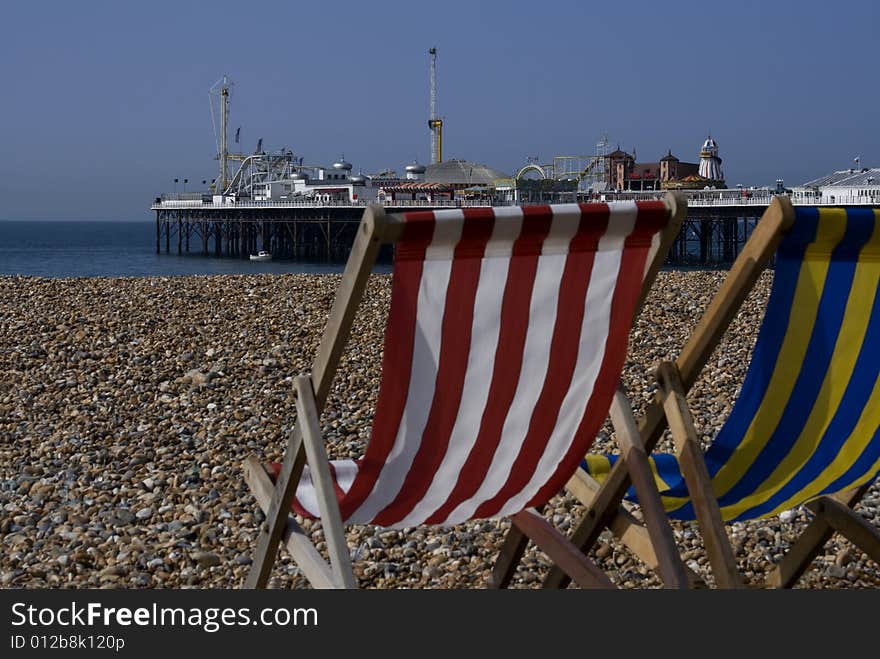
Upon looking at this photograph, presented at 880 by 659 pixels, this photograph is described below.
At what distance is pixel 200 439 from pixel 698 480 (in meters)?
2.47

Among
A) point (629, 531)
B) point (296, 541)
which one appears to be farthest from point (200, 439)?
point (629, 531)

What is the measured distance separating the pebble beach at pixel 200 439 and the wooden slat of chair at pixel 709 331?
68 cm

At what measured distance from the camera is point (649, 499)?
66.7 inches

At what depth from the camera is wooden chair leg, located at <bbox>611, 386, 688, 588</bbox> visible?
166cm

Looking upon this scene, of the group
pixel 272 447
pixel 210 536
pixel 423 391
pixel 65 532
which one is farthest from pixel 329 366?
pixel 272 447

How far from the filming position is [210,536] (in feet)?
9.12

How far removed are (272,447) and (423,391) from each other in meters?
2.26

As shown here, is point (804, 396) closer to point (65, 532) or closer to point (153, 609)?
point (153, 609)

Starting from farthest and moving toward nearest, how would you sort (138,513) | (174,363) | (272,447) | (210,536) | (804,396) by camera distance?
(174,363) → (272,447) → (138,513) → (210,536) → (804,396)

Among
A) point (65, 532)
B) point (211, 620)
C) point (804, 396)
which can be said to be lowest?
point (65, 532)

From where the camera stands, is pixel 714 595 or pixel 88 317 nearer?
pixel 714 595

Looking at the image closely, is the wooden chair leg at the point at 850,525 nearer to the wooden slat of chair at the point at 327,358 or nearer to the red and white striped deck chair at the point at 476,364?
the red and white striped deck chair at the point at 476,364

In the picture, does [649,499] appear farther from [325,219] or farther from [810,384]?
[325,219]

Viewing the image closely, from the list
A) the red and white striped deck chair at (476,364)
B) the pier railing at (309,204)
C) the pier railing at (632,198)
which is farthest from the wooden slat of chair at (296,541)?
the pier railing at (309,204)
